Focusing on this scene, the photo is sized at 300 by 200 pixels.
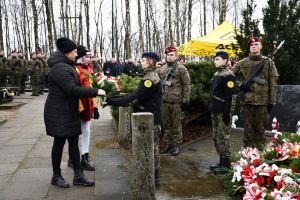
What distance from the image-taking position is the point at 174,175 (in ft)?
19.6

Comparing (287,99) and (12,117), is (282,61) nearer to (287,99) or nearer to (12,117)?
(287,99)

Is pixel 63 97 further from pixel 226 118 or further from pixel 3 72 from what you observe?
pixel 3 72

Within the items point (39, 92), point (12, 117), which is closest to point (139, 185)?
point (12, 117)

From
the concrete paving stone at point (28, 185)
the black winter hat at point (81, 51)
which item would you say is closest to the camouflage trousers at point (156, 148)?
the concrete paving stone at point (28, 185)

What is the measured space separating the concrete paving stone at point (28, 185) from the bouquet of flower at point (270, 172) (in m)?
2.51

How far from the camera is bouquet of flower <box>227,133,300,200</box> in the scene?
4289mm

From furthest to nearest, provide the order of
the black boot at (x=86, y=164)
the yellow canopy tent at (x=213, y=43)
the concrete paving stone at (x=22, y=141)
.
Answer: the yellow canopy tent at (x=213, y=43) < the concrete paving stone at (x=22, y=141) < the black boot at (x=86, y=164)

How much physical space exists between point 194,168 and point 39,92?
1549cm

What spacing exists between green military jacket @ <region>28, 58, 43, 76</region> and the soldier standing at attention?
14.6m

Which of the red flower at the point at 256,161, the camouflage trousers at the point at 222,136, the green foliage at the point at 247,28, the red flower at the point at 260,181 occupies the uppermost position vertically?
the green foliage at the point at 247,28

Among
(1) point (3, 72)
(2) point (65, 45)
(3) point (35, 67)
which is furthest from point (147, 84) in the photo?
(3) point (35, 67)

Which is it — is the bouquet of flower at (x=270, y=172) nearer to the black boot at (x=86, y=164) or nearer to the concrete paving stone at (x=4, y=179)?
the black boot at (x=86, y=164)

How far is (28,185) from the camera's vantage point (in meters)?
5.60

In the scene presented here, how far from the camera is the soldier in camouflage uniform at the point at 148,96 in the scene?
5219 mm
